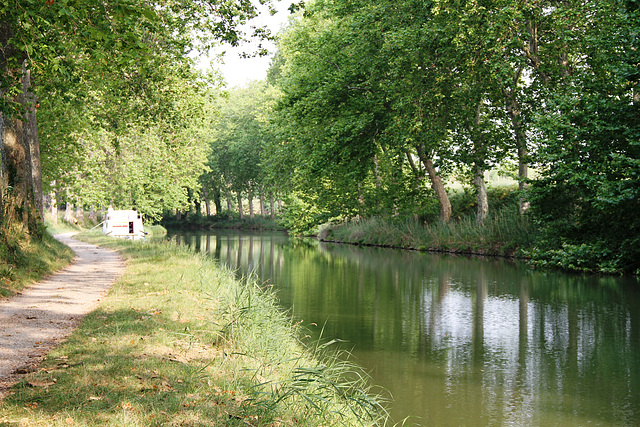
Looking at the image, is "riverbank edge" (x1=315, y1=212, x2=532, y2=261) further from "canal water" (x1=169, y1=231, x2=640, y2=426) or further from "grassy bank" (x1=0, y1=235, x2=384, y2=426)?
"grassy bank" (x1=0, y1=235, x2=384, y2=426)

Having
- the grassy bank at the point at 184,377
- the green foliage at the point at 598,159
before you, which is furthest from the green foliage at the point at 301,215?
the grassy bank at the point at 184,377

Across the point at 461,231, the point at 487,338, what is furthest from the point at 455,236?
the point at 487,338

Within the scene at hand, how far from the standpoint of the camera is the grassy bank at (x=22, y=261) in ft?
37.4

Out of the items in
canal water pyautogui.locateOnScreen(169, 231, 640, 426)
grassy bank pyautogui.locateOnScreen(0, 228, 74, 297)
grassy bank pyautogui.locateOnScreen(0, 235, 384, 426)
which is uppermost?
grassy bank pyautogui.locateOnScreen(0, 228, 74, 297)

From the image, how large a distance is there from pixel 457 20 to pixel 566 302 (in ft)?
41.8

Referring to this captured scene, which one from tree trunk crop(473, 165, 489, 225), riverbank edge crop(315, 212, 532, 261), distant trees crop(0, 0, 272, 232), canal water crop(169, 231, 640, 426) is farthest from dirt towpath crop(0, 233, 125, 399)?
tree trunk crop(473, 165, 489, 225)

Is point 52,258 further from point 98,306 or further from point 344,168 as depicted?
point 344,168

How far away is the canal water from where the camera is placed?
705cm

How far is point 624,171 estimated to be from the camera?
16.3 meters

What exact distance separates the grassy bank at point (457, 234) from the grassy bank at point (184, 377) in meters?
17.4

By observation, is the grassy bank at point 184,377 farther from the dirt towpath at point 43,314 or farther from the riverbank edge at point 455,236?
the riverbank edge at point 455,236

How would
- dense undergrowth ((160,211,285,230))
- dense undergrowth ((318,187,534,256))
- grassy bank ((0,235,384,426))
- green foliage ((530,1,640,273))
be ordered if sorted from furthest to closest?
dense undergrowth ((160,211,285,230)) < dense undergrowth ((318,187,534,256)) < green foliage ((530,1,640,273)) < grassy bank ((0,235,384,426))

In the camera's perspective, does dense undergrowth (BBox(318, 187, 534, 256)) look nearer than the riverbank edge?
No

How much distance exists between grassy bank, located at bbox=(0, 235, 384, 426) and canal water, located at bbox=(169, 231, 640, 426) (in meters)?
0.98
